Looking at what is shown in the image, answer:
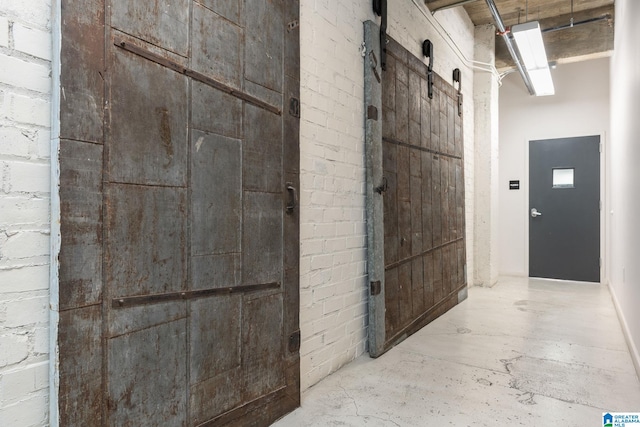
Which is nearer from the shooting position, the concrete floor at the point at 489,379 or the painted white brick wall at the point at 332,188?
the concrete floor at the point at 489,379

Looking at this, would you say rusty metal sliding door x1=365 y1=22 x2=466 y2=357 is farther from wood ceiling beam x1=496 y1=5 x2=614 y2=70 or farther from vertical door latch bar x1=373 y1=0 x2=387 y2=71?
wood ceiling beam x1=496 y1=5 x2=614 y2=70

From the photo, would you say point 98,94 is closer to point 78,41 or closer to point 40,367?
point 78,41

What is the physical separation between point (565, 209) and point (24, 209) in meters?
6.15

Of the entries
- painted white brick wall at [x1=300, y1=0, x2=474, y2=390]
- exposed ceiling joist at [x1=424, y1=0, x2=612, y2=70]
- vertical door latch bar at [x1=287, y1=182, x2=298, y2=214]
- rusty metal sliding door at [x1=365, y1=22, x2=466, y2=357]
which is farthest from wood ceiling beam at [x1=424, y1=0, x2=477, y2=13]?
vertical door latch bar at [x1=287, y1=182, x2=298, y2=214]

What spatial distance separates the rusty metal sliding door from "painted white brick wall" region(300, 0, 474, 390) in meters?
0.08

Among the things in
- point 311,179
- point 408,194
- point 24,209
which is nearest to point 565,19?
point 408,194

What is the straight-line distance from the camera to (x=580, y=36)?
4742mm

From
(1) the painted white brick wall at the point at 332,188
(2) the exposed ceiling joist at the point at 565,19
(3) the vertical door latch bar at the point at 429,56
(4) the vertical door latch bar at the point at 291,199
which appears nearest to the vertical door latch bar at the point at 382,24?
(1) the painted white brick wall at the point at 332,188

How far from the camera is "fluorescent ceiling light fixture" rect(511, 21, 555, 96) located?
137 inches

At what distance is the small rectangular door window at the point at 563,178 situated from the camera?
555 centimetres

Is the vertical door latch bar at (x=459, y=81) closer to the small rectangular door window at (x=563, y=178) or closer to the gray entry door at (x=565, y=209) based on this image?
the gray entry door at (x=565, y=209)

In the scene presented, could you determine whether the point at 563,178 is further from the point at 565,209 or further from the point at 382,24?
the point at 382,24

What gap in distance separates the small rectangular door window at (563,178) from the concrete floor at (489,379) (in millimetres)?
2521

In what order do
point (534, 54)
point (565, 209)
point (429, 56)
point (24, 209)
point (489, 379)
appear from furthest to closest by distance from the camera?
point (565, 209) → point (534, 54) → point (429, 56) → point (489, 379) → point (24, 209)
